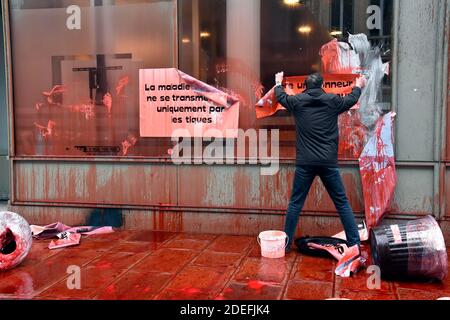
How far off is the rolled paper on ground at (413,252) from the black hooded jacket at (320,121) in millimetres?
1047

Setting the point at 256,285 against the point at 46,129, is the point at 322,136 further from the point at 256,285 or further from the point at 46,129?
the point at 46,129

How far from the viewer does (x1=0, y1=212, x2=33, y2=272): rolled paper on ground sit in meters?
5.03

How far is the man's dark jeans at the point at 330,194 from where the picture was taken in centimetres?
518

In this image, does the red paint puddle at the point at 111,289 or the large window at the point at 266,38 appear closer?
the red paint puddle at the point at 111,289

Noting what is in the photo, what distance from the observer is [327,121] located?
17.1 feet

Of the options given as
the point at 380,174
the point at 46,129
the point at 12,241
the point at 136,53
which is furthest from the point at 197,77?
the point at 12,241

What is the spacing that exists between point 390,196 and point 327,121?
54.1 inches

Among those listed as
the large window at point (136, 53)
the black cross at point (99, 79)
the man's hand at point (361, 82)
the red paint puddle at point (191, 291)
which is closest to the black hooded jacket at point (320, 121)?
the man's hand at point (361, 82)

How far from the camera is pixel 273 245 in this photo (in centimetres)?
539

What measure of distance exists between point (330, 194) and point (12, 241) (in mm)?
3494

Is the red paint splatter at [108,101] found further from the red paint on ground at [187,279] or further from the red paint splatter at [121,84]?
the red paint on ground at [187,279]

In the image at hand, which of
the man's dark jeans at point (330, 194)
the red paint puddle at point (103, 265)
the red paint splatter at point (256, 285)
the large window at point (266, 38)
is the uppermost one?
the large window at point (266, 38)

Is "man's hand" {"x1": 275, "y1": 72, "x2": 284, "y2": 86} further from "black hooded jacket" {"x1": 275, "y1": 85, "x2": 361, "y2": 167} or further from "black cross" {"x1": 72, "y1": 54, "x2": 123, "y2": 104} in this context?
"black cross" {"x1": 72, "y1": 54, "x2": 123, "y2": 104}
